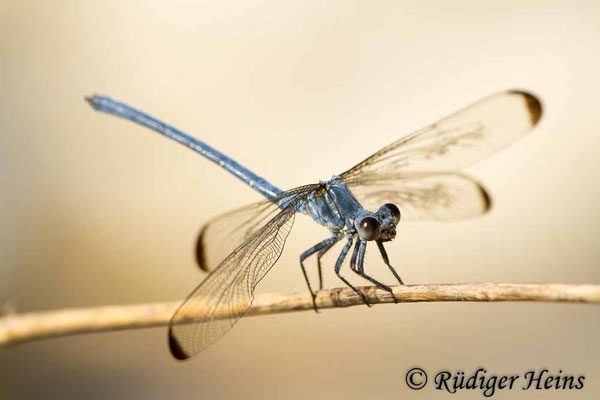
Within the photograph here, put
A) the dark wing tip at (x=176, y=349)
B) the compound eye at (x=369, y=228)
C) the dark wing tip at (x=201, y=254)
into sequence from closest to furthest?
the dark wing tip at (x=176, y=349) < the compound eye at (x=369, y=228) < the dark wing tip at (x=201, y=254)

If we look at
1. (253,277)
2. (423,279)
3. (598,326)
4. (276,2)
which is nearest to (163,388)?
(423,279)

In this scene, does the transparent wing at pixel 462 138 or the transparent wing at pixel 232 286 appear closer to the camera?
the transparent wing at pixel 232 286

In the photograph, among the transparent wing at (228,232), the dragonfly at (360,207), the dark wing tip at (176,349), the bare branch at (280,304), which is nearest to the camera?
the bare branch at (280,304)

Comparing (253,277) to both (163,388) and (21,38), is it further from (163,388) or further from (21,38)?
(21,38)

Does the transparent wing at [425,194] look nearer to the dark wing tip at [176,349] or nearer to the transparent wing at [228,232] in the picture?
the transparent wing at [228,232]

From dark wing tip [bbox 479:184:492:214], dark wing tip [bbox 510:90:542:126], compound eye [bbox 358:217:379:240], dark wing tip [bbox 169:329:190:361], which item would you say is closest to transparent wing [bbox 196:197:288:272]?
compound eye [bbox 358:217:379:240]

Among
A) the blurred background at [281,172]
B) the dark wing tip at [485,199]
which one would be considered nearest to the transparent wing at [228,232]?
the dark wing tip at [485,199]
